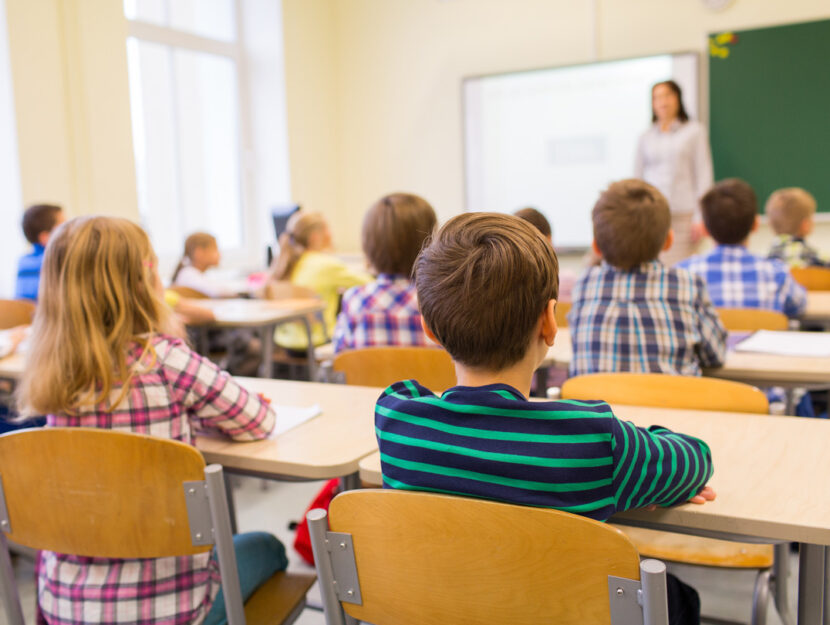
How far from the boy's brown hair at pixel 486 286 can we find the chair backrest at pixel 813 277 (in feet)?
9.46

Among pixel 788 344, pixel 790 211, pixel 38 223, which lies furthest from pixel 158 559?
pixel 790 211

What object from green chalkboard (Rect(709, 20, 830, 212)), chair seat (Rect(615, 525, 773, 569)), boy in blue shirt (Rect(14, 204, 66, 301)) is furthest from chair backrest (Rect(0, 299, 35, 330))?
green chalkboard (Rect(709, 20, 830, 212))

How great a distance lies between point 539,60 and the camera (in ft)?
18.5

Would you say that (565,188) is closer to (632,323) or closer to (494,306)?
(632,323)

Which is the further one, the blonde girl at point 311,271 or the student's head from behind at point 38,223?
the blonde girl at point 311,271

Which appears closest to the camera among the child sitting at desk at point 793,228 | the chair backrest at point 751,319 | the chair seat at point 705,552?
the chair seat at point 705,552

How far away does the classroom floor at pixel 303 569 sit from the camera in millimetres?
2051

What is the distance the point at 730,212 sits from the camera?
9.18ft

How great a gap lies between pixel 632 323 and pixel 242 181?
15.8ft

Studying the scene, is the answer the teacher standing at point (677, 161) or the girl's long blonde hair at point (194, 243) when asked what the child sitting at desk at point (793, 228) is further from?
the girl's long blonde hair at point (194, 243)

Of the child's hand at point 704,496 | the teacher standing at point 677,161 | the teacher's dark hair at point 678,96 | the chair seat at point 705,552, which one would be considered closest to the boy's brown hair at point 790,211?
the teacher standing at point 677,161

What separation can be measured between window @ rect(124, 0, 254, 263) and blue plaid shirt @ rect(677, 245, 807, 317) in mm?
3569

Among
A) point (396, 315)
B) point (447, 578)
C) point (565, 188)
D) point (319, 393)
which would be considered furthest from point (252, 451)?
point (565, 188)

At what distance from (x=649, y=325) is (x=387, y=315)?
0.75 meters
